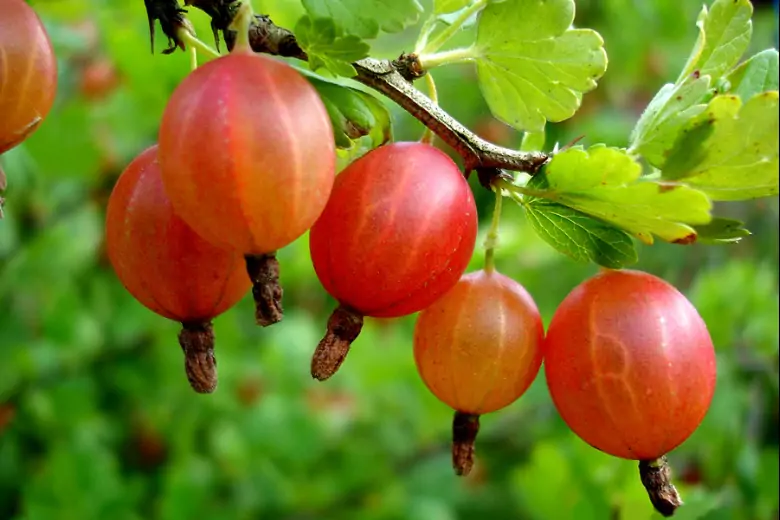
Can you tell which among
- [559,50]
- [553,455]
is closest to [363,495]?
[553,455]

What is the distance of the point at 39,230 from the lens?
67.1 inches

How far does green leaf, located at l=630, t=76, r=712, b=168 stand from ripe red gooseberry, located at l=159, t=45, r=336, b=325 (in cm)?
26

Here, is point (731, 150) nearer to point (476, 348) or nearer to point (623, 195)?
point (623, 195)

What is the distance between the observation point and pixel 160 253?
602mm

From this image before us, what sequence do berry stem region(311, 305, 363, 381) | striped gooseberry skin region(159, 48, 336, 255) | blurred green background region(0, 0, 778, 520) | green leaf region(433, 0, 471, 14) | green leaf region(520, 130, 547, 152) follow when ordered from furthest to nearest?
blurred green background region(0, 0, 778, 520)
green leaf region(520, 130, 547, 152)
green leaf region(433, 0, 471, 14)
berry stem region(311, 305, 363, 381)
striped gooseberry skin region(159, 48, 336, 255)

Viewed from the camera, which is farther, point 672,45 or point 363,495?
point 672,45

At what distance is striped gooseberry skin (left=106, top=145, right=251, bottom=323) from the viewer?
23.6 inches

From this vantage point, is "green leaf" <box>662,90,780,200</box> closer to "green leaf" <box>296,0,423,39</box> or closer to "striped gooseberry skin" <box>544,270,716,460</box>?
"striped gooseberry skin" <box>544,270,716,460</box>

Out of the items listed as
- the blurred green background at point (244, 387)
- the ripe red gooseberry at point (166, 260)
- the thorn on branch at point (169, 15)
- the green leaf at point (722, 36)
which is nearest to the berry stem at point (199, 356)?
the ripe red gooseberry at point (166, 260)

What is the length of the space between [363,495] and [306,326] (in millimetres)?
412

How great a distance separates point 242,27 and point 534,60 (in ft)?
0.84

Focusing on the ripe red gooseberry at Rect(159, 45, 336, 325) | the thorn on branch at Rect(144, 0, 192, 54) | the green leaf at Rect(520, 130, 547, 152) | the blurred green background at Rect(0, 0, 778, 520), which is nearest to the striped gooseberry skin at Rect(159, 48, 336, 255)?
the ripe red gooseberry at Rect(159, 45, 336, 325)

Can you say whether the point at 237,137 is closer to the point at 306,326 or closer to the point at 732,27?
the point at 732,27

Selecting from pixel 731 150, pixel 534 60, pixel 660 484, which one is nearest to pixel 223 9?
pixel 534 60
